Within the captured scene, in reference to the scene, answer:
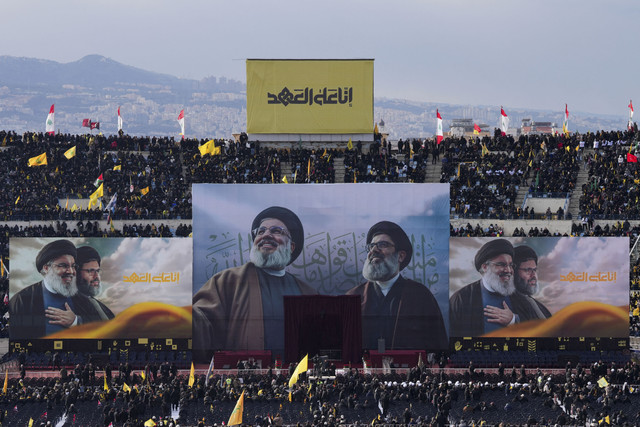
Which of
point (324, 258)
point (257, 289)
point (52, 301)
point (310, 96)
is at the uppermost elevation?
point (310, 96)

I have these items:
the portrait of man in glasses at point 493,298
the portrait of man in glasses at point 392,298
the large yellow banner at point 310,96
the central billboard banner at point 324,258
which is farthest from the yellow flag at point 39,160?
the portrait of man in glasses at point 493,298

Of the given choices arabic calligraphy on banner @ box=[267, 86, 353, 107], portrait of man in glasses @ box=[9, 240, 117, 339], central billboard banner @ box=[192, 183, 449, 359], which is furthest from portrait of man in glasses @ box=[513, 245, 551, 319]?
portrait of man in glasses @ box=[9, 240, 117, 339]

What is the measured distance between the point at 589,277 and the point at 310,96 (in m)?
21.1

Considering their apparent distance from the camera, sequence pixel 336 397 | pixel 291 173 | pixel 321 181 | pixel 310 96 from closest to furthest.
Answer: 1. pixel 336 397
2. pixel 321 181
3. pixel 291 173
4. pixel 310 96

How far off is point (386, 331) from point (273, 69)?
64.1ft

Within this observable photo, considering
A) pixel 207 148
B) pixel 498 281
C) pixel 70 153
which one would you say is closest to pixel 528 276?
pixel 498 281

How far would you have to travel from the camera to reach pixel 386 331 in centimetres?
5575

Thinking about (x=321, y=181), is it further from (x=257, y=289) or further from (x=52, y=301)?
(x=52, y=301)

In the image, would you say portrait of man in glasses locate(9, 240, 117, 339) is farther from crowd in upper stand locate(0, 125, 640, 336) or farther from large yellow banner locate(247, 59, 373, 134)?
large yellow banner locate(247, 59, 373, 134)

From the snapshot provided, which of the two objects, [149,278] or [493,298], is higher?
[149,278]

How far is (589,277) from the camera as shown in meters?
56.0

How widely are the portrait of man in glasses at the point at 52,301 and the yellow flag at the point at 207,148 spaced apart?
13.3 metres

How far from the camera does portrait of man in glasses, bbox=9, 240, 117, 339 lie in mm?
55844

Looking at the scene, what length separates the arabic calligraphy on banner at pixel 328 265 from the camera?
183 ft
